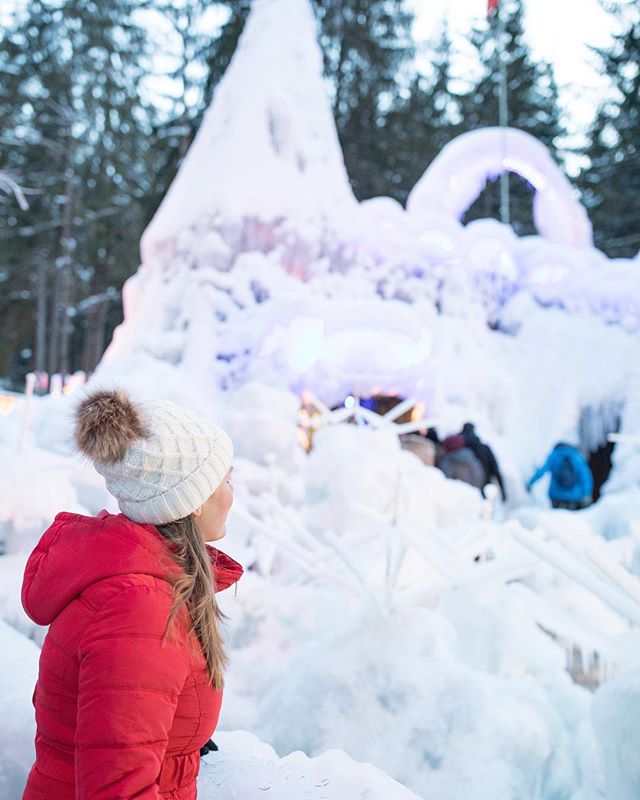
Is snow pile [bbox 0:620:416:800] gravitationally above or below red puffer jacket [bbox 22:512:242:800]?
below

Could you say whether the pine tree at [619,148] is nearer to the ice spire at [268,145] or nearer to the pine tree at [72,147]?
the ice spire at [268,145]

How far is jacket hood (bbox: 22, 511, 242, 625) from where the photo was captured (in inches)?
45.3

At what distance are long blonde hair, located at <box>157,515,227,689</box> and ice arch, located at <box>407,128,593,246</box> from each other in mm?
11476

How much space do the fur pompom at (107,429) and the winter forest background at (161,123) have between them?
13.1 m

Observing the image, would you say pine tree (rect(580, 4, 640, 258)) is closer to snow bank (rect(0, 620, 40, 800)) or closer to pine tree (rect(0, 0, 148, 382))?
pine tree (rect(0, 0, 148, 382))

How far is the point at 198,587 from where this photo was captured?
1262 millimetres

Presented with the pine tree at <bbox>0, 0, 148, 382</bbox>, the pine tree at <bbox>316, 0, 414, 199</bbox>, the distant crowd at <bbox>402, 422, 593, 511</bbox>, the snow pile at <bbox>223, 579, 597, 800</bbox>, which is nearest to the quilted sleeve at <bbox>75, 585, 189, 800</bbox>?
the snow pile at <bbox>223, 579, 597, 800</bbox>

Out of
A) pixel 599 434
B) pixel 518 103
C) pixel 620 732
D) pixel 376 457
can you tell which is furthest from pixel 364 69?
pixel 620 732

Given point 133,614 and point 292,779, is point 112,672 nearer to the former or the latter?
point 133,614

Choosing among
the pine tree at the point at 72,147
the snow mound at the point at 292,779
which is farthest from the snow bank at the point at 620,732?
the pine tree at the point at 72,147

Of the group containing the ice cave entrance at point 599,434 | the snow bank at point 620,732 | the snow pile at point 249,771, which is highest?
the snow pile at point 249,771

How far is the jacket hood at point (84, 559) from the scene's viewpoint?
1.15 m

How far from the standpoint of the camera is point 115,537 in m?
1.18

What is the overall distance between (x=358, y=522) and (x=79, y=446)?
15.6 ft
